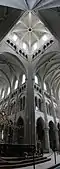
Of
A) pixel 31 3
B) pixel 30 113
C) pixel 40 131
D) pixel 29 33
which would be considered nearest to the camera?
pixel 31 3

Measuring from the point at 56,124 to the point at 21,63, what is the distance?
39.4 feet

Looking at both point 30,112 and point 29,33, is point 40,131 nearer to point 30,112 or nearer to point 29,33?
point 30,112

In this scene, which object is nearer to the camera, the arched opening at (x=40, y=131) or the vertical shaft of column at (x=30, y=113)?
the vertical shaft of column at (x=30, y=113)

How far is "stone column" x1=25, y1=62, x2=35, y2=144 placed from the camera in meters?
15.7

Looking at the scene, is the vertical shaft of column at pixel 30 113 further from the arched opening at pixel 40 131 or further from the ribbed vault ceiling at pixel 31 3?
the ribbed vault ceiling at pixel 31 3

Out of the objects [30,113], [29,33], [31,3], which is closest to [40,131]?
[30,113]

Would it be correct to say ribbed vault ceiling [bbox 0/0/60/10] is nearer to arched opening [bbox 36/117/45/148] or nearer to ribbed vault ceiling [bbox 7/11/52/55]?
arched opening [bbox 36/117/45/148]

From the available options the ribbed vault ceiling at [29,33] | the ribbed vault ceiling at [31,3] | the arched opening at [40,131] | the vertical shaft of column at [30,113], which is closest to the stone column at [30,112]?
the vertical shaft of column at [30,113]

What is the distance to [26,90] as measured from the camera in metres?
20.0

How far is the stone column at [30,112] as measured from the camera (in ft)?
51.5

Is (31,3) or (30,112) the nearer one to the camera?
(31,3)

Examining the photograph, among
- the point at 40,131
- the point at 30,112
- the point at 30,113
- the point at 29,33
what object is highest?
the point at 29,33

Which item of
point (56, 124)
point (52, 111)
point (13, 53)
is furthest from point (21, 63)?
point (56, 124)

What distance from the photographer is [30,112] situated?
17.5 m
